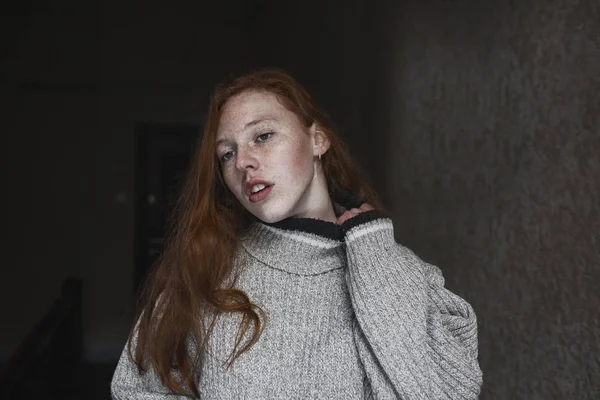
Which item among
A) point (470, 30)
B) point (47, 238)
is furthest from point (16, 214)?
point (470, 30)

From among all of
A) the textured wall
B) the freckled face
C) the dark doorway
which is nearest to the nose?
the freckled face

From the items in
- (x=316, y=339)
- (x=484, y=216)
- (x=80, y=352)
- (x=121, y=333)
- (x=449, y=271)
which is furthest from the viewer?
(x=121, y=333)

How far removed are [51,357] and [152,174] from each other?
1.63 metres

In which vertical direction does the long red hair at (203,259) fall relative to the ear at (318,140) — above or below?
below

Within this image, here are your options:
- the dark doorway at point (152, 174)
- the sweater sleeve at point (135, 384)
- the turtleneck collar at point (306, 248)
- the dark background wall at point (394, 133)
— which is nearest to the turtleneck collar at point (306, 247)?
the turtleneck collar at point (306, 248)

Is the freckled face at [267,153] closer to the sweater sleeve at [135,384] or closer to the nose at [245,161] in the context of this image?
the nose at [245,161]

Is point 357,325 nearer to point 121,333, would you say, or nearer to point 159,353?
point 159,353

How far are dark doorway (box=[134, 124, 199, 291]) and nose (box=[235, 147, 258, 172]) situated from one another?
358 cm

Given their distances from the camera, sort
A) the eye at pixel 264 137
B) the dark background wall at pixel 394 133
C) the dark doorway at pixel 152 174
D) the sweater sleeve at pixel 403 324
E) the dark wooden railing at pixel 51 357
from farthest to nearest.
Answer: the dark doorway at pixel 152 174
the dark wooden railing at pixel 51 357
the dark background wall at pixel 394 133
the eye at pixel 264 137
the sweater sleeve at pixel 403 324

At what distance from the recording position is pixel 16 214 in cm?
466

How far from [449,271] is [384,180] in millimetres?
539

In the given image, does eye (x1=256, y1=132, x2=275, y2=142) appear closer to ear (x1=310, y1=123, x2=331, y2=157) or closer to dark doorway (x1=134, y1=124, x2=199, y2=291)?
ear (x1=310, y1=123, x2=331, y2=157)

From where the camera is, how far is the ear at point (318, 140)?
4.27 ft

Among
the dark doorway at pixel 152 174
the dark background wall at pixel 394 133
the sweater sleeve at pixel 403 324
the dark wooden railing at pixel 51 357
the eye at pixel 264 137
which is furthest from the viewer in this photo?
the dark doorway at pixel 152 174
